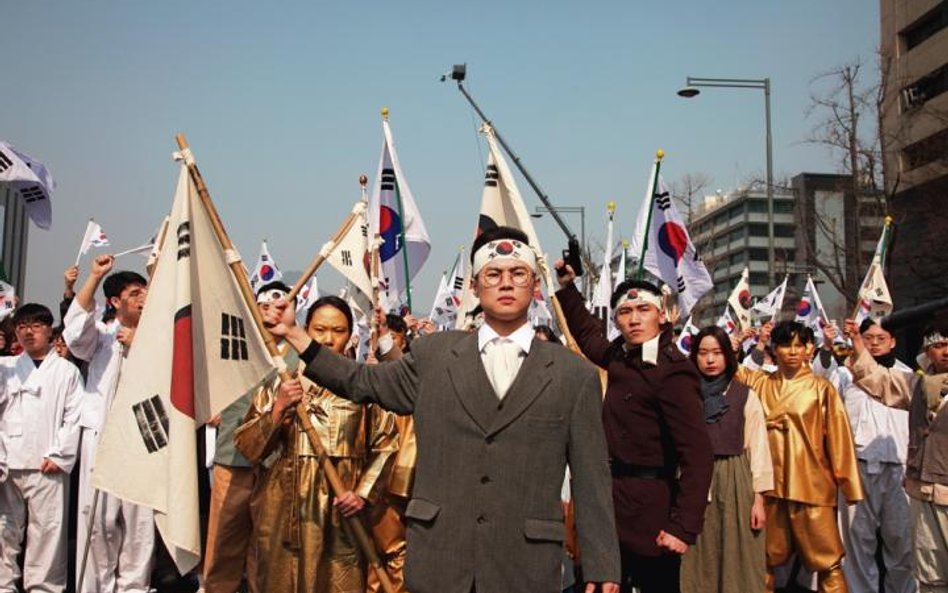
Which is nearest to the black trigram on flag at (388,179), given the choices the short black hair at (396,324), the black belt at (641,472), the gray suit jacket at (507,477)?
the short black hair at (396,324)

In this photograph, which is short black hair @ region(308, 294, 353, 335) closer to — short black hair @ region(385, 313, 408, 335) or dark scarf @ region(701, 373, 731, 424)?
dark scarf @ region(701, 373, 731, 424)

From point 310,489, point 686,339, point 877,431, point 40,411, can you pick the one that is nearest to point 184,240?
point 310,489

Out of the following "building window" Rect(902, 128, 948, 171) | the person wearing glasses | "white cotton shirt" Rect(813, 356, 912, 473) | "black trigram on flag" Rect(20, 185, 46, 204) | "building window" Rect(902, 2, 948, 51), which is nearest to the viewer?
the person wearing glasses

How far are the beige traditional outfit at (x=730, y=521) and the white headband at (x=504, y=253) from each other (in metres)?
3.08

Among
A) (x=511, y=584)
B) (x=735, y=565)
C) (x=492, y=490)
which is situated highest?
(x=492, y=490)

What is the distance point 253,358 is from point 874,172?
71.6 feet

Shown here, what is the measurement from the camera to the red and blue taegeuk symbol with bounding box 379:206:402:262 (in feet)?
29.9

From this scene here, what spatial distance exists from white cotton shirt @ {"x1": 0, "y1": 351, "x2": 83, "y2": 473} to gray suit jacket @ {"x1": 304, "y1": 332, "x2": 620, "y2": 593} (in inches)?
182

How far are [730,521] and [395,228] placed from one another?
4.37 m

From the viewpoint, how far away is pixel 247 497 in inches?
233

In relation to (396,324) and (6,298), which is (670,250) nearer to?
(396,324)

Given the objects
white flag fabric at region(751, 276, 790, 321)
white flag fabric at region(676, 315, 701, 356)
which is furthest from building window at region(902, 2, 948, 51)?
white flag fabric at region(676, 315, 701, 356)

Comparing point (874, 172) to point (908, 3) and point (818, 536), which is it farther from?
point (818, 536)

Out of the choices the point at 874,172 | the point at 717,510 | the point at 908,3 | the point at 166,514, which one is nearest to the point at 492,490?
the point at 166,514
